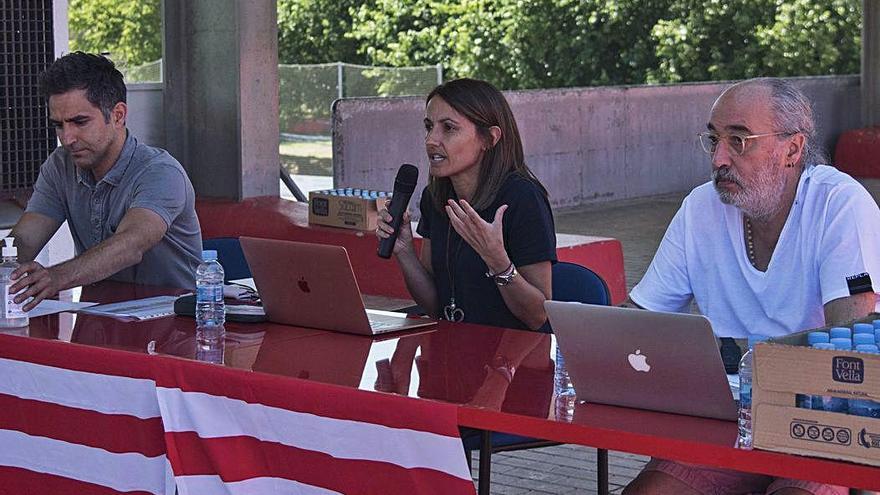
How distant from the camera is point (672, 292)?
3572 millimetres

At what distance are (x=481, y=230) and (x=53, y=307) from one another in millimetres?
1259

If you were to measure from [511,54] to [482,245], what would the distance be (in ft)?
74.8

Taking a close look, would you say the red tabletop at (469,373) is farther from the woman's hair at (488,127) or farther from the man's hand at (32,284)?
the woman's hair at (488,127)

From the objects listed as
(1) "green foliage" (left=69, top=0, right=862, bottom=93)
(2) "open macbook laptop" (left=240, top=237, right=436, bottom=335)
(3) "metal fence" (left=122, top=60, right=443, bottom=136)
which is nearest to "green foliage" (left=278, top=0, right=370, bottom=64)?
(1) "green foliage" (left=69, top=0, right=862, bottom=93)

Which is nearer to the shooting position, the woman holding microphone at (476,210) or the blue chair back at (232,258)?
the woman holding microphone at (476,210)

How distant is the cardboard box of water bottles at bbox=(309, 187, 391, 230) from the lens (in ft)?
27.2

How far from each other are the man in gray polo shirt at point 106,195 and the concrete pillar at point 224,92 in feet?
15.7

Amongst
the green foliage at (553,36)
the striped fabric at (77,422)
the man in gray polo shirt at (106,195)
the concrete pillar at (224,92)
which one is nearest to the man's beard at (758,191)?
the striped fabric at (77,422)

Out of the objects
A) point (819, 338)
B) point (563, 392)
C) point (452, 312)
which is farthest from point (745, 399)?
point (452, 312)

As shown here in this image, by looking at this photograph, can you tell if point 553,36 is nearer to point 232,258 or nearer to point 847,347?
point 232,258

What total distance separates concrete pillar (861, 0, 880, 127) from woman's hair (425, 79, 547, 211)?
14056 millimetres

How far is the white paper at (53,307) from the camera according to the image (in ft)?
12.7

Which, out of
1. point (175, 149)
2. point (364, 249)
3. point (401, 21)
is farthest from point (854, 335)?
point (401, 21)

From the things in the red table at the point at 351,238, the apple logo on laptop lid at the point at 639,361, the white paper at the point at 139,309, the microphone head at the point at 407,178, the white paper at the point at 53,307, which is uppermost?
the microphone head at the point at 407,178
